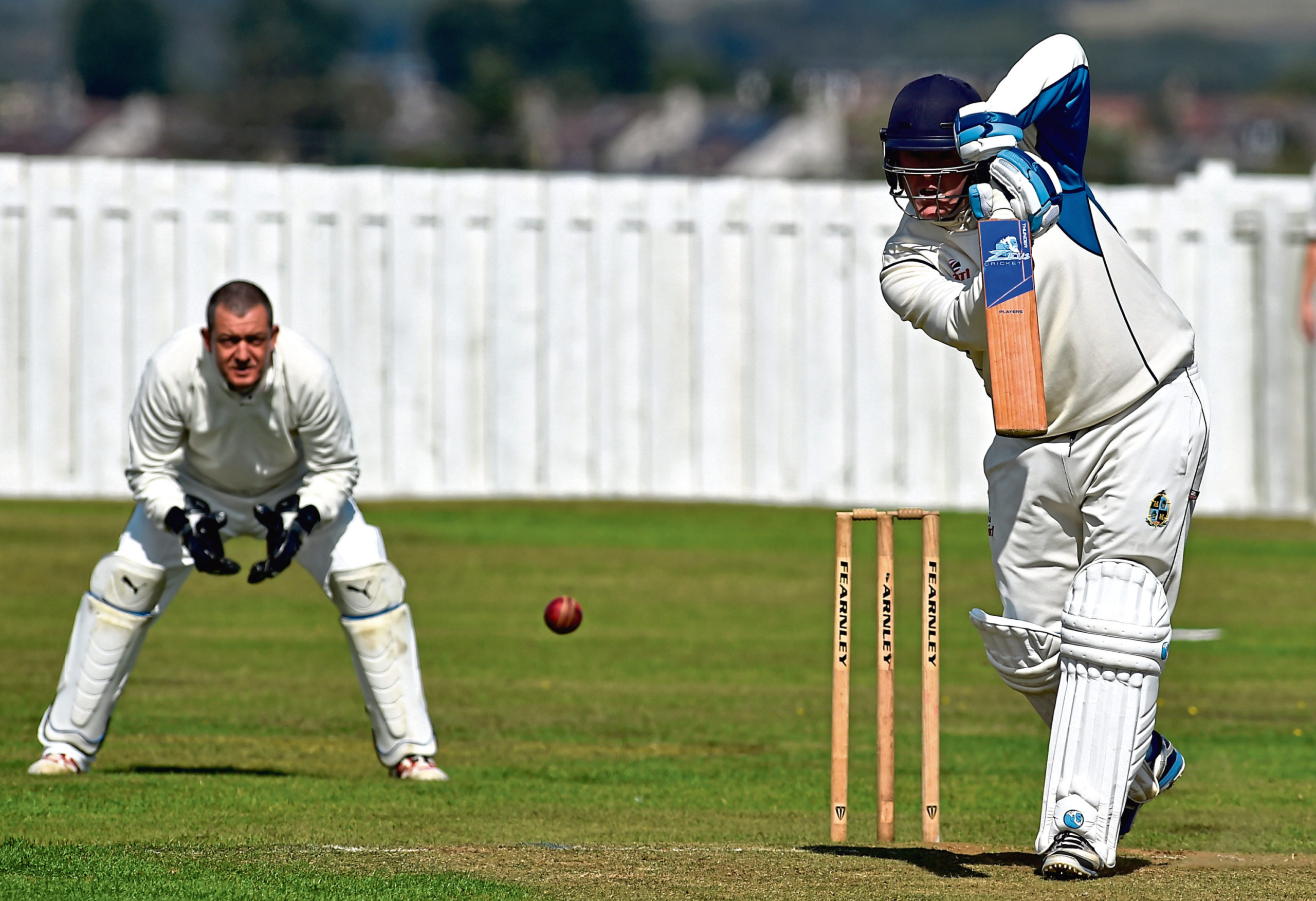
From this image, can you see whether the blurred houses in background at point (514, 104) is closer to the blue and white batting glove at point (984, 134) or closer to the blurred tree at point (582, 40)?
the blurred tree at point (582, 40)

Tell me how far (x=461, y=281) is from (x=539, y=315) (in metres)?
0.73

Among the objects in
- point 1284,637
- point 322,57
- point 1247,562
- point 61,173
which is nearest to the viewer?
point 1284,637

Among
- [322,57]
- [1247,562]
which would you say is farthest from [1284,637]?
[322,57]

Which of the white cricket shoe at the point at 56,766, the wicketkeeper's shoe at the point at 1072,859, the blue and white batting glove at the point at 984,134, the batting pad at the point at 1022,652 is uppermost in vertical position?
the blue and white batting glove at the point at 984,134

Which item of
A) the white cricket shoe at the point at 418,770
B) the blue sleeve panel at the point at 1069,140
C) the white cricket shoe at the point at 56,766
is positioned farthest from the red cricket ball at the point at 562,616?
the blue sleeve panel at the point at 1069,140

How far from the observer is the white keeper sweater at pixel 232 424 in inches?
314

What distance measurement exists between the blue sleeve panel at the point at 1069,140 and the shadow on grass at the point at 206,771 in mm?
4072

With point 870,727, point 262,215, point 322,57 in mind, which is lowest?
point 870,727

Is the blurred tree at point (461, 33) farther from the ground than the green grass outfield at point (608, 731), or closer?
farther from the ground

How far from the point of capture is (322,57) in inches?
4769

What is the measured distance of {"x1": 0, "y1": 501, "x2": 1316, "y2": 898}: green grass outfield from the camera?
5.88 meters

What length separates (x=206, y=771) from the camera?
832 centimetres

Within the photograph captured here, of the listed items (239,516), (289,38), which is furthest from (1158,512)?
(289,38)

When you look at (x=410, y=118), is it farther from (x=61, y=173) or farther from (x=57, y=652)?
(x=57, y=652)
